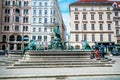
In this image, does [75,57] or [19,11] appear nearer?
[75,57]

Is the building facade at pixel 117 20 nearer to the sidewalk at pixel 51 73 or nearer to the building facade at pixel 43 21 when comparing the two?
the building facade at pixel 43 21

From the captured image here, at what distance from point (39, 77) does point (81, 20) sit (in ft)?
155

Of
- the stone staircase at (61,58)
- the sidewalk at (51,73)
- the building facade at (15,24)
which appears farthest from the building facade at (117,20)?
the sidewalk at (51,73)

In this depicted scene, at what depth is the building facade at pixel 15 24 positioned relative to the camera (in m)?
59.6

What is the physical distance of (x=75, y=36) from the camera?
5597 cm

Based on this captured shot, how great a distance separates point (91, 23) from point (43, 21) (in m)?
13.7

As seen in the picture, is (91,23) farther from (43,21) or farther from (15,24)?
(15,24)

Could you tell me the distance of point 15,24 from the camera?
6072 cm

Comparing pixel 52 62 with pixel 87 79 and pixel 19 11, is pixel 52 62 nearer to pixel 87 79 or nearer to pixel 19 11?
pixel 87 79

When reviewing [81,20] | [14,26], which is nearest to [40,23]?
[14,26]

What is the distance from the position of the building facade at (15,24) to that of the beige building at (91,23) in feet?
44.3

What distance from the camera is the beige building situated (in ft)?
184

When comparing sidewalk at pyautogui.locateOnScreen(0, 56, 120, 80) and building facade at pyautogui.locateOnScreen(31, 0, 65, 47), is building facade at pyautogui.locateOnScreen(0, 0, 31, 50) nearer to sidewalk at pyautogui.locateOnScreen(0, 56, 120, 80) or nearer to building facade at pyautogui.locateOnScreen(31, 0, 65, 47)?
building facade at pyautogui.locateOnScreen(31, 0, 65, 47)

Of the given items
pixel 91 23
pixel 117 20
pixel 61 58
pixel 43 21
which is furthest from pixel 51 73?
pixel 43 21
